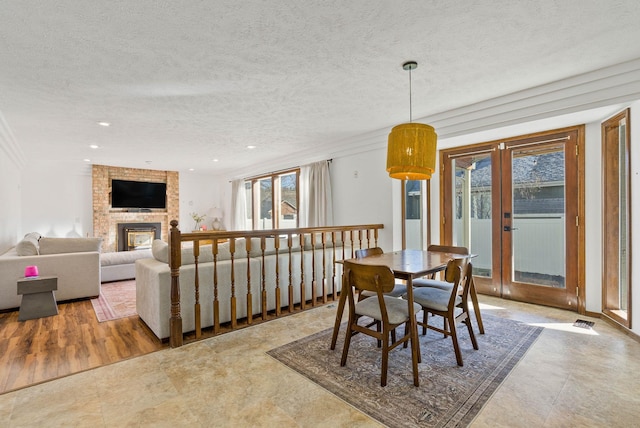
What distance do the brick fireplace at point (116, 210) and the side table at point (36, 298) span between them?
437cm

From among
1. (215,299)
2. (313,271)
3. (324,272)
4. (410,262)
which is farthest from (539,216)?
(215,299)

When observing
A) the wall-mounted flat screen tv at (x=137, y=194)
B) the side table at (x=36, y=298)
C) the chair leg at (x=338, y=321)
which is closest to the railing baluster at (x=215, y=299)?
the chair leg at (x=338, y=321)

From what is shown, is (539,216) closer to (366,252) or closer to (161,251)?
(366,252)

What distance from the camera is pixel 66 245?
4.32m

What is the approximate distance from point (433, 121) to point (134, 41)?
3449 millimetres

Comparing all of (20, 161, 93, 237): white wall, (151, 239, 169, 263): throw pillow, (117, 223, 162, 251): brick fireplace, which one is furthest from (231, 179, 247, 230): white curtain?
(151, 239, 169, 263): throw pillow

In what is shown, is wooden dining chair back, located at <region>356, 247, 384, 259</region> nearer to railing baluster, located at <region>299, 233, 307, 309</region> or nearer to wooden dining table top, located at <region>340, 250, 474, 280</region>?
wooden dining table top, located at <region>340, 250, 474, 280</region>

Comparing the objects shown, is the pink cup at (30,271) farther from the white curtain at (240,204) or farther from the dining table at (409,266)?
the white curtain at (240,204)

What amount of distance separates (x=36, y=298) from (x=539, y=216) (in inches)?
239

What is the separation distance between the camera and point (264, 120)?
4289 mm

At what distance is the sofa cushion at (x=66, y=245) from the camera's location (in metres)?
4.22

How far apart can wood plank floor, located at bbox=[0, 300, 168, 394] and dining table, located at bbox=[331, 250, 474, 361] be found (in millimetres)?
1593

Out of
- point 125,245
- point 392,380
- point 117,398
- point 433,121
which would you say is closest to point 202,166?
point 125,245

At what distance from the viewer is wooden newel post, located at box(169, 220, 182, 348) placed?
267 cm
